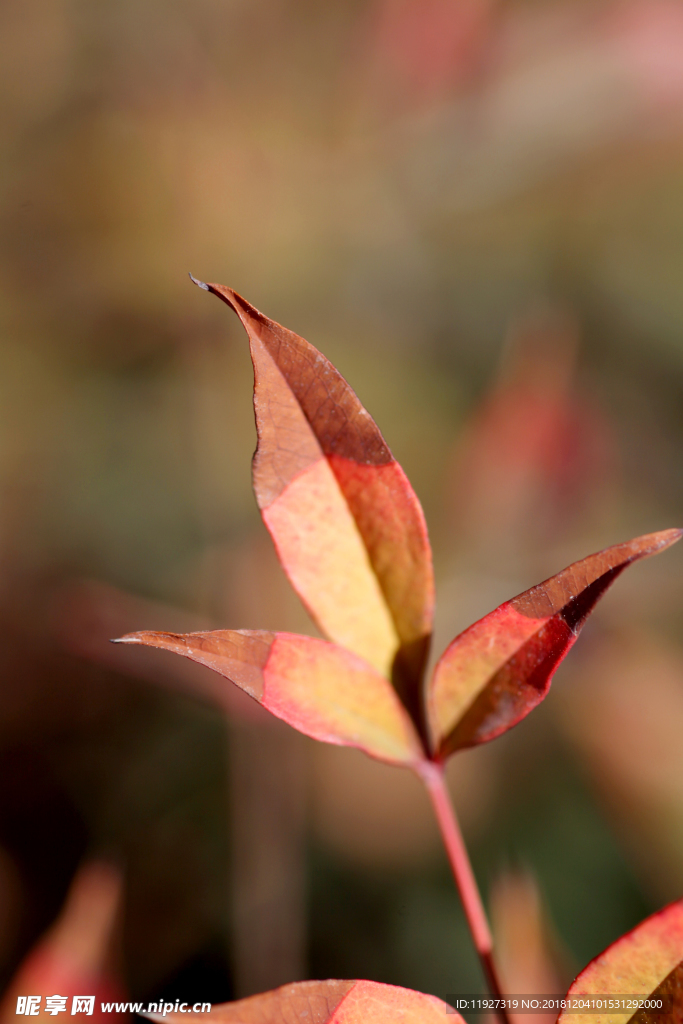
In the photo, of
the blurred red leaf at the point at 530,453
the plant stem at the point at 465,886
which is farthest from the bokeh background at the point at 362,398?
the plant stem at the point at 465,886

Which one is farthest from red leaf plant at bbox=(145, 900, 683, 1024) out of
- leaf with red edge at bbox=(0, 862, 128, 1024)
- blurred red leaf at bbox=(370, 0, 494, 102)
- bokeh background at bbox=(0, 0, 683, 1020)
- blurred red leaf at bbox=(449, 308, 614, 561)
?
blurred red leaf at bbox=(370, 0, 494, 102)

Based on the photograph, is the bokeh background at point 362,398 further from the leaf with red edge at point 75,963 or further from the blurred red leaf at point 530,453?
the leaf with red edge at point 75,963

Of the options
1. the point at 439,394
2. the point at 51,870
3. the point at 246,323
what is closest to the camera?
the point at 246,323

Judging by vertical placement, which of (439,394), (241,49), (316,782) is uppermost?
(241,49)

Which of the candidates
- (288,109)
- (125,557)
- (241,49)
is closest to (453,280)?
(288,109)

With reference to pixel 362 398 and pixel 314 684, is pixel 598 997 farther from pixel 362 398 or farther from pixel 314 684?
pixel 362 398

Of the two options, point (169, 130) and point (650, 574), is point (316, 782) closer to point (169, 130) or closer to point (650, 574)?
point (650, 574)
